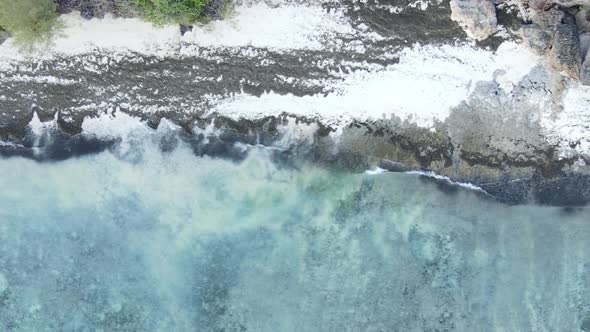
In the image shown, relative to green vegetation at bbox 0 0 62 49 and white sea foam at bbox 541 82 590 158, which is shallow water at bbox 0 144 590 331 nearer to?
white sea foam at bbox 541 82 590 158

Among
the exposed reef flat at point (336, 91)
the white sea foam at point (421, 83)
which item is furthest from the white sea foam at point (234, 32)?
the white sea foam at point (421, 83)

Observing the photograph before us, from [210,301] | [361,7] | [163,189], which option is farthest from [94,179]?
[361,7]

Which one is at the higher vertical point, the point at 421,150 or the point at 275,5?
the point at 275,5

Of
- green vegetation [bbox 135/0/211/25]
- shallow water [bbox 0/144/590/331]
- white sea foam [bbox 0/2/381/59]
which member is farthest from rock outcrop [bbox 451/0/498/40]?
green vegetation [bbox 135/0/211/25]

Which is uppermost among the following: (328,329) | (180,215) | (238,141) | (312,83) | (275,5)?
(275,5)

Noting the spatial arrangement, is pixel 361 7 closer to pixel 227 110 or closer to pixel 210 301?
pixel 227 110

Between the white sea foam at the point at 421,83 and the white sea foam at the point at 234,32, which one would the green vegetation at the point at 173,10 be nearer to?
the white sea foam at the point at 234,32
